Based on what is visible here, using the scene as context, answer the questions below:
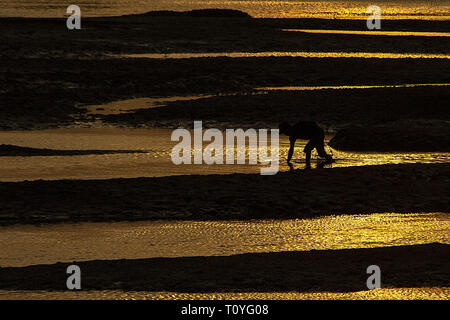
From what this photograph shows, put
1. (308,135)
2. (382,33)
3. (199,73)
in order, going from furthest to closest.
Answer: (382,33) < (199,73) < (308,135)

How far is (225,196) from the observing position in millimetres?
17328

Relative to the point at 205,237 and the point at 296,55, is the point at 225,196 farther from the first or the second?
the point at 296,55

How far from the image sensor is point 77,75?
3478 cm

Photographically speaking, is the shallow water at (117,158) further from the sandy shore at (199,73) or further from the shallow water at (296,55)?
the shallow water at (296,55)

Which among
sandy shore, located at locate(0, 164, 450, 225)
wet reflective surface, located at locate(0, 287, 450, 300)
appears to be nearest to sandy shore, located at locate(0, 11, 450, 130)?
sandy shore, located at locate(0, 164, 450, 225)

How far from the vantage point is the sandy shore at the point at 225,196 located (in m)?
16.3

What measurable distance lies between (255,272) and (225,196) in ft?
15.2

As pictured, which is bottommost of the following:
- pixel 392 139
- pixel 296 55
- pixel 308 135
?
pixel 308 135

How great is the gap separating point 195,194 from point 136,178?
1.42 metres

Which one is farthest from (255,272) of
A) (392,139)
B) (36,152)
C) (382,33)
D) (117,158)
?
(382,33)

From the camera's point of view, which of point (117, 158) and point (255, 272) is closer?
point (255, 272)

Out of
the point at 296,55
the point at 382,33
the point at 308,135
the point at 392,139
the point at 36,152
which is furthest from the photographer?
the point at 382,33

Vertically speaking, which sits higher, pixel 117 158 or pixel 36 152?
pixel 36 152

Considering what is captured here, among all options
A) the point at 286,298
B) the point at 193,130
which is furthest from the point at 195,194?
the point at 193,130
